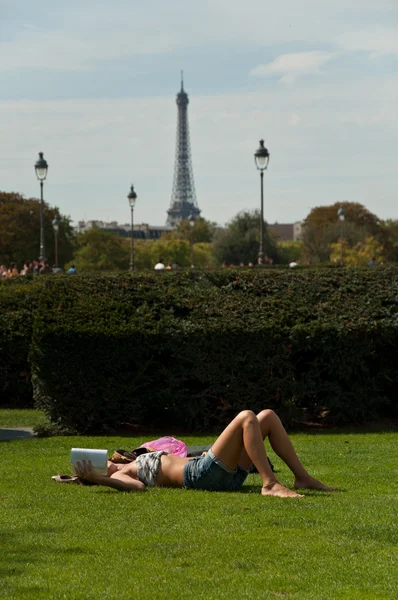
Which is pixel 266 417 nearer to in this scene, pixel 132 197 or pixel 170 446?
pixel 170 446

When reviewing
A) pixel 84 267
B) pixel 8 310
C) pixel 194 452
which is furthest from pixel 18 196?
pixel 194 452

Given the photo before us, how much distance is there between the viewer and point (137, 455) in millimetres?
9023

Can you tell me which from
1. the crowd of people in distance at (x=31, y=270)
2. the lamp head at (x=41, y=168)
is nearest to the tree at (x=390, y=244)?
the crowd of people in distance at (x=31, y=270)

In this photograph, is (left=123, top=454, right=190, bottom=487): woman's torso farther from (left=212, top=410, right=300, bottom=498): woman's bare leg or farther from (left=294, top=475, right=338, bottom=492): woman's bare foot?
(left=294, top=475, right=338, bottom=492): woman's bare foot

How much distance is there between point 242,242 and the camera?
9450cm

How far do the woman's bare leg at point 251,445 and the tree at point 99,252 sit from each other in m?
92.6

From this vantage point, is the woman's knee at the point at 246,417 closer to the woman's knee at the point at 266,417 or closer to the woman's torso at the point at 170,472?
the woman's knee at the point at 266,417

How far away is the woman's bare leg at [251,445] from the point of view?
795cm

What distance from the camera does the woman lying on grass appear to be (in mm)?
7969

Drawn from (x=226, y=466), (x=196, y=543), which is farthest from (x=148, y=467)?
(x=196, y=543)

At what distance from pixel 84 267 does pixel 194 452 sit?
9093 centimetres

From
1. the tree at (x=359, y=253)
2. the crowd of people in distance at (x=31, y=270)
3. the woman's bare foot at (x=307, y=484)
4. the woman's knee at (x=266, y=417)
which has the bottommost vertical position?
the woman's bare foot at (x=307, y=484)

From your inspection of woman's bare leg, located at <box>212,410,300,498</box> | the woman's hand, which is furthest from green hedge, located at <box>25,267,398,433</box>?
woman's bare leg, located at <box>212,410,300,498</box>

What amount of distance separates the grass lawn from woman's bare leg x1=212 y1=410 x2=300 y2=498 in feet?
0.55
